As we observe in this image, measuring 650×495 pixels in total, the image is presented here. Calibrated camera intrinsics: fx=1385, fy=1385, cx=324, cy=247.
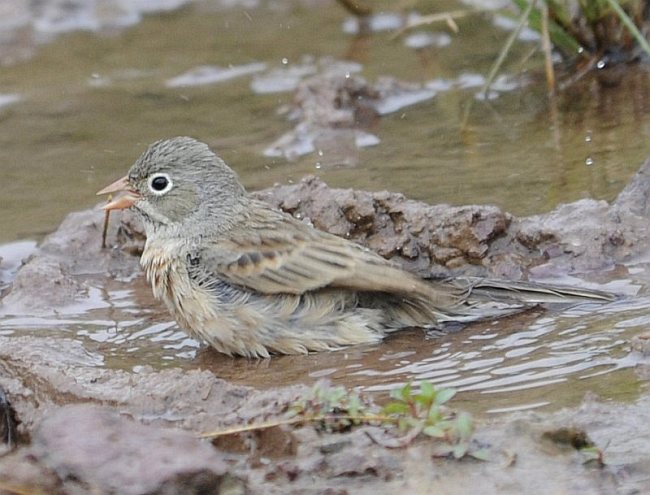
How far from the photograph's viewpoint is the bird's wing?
6219 mm

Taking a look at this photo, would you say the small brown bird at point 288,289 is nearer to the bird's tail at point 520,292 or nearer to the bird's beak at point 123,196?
the bird's tail at point 520,292

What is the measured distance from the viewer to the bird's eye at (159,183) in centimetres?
680

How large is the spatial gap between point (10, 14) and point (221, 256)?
23.1 feet

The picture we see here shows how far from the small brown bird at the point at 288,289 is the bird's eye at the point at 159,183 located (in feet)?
0.72

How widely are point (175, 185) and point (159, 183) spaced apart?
3.1 inches

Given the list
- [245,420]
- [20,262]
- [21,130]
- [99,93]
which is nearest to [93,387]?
[245,420]

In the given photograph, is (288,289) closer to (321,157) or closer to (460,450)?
(460,450)

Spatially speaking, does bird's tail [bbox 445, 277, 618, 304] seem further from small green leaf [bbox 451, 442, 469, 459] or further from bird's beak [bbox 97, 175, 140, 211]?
small green leaf [bbox 451, 442, 469, 459]

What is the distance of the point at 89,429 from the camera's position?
4.16 m

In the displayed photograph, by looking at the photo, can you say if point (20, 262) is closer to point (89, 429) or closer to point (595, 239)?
point (595, 239)

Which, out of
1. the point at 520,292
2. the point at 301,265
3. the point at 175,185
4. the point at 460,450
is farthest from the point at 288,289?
the point at 460,450

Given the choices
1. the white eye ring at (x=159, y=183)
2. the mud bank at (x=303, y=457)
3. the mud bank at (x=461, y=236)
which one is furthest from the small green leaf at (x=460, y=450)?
the white eye ring at (x=159, y=183)

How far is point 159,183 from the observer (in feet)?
22.3

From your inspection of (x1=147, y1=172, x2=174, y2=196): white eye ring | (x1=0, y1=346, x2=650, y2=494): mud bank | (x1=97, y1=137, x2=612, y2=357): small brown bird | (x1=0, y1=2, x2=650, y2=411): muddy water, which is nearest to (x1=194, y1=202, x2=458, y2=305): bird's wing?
(x1=97, y1=137, x2=612, y2=357): small brown bird
